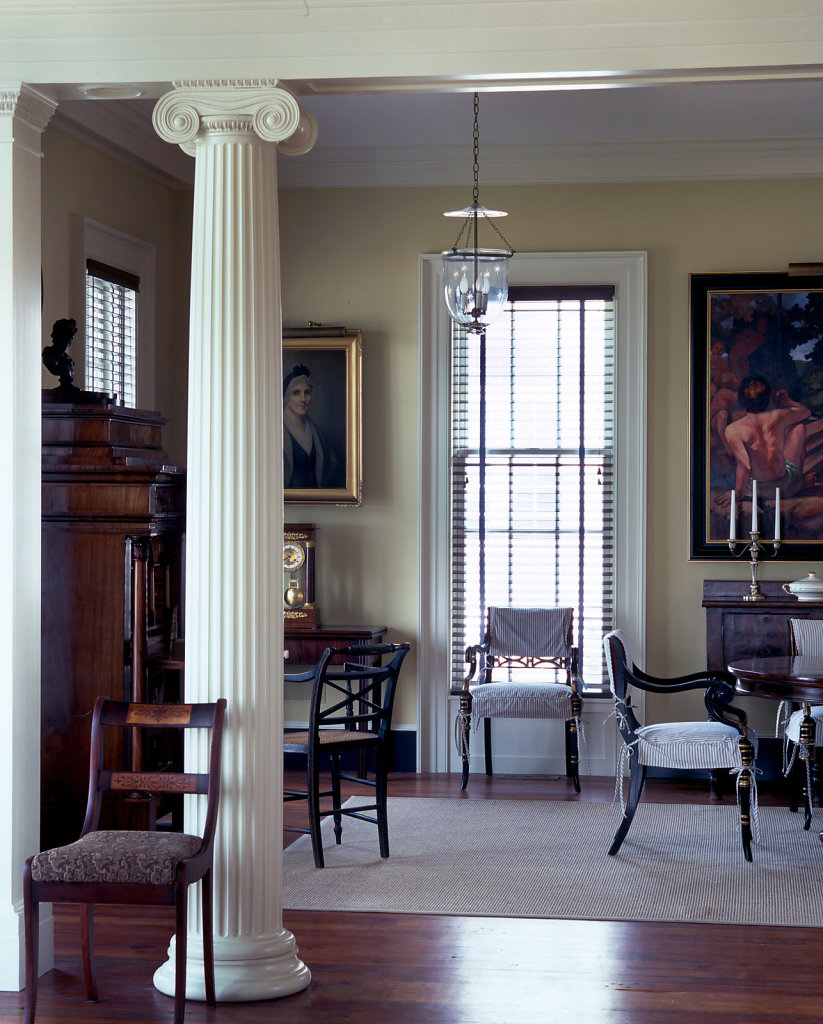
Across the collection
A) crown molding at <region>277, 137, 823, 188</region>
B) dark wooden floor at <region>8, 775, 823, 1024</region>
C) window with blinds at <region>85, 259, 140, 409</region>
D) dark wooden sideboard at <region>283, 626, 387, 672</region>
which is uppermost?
crown molding at <region>277, 137, 823, 188</region>

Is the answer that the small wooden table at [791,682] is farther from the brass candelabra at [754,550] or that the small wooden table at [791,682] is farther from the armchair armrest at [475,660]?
the armchair armrest at [475,660]

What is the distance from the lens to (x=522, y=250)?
289 inches

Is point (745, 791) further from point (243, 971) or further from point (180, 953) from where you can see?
point (180, 953)

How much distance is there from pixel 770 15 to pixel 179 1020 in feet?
11.3

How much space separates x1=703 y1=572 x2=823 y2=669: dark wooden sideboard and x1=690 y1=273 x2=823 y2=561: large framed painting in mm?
490

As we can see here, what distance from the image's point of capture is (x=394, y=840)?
5.81 meters

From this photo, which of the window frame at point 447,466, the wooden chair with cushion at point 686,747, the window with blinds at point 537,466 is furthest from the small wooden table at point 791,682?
the window with blinds at point 537,466

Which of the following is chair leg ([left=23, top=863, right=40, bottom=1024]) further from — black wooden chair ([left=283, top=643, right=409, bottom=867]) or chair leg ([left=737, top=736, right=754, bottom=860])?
chair leg ([left=737, top=736, right=754, bottom=860])

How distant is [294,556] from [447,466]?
3.56 feet

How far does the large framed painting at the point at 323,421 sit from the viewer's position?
24.3 ft

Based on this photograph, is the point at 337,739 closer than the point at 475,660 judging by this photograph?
Yes

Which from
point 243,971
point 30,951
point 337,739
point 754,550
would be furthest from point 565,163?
point 30,951

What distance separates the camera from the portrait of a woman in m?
7.42

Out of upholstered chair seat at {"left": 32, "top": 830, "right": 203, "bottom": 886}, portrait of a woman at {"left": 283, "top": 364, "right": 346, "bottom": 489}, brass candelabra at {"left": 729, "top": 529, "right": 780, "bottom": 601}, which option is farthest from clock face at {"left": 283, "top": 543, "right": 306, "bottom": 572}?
upholstered chair seat at {"left": 32, "top": 830, "right": 203, "bottom": 886}
